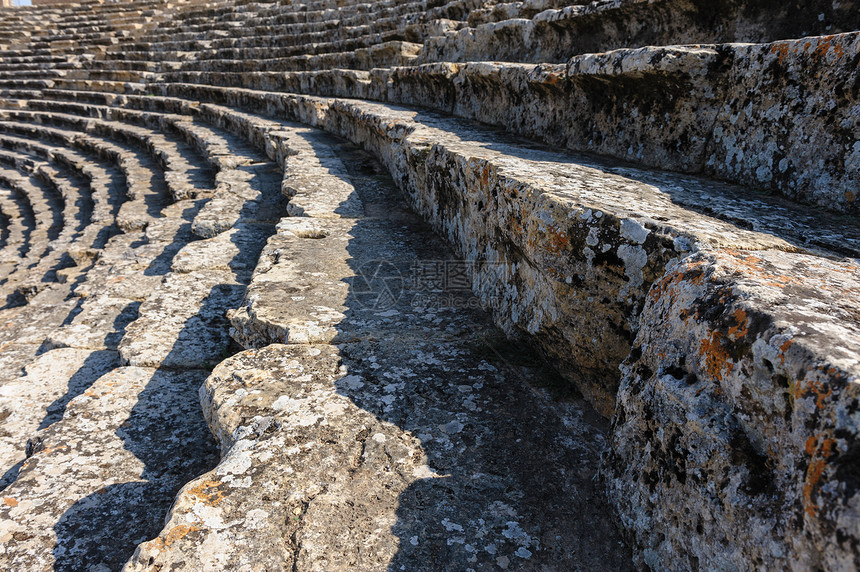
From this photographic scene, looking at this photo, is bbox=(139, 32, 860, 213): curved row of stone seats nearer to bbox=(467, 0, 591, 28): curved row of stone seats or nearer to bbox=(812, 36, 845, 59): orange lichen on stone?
bbox=(812, 36, 845, 59): orange lichen on stone

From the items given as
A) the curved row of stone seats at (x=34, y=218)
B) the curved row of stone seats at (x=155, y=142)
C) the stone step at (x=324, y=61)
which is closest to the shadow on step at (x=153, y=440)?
the curved row of stone seats at (x=155, y=142)

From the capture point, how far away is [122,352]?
2.66 m

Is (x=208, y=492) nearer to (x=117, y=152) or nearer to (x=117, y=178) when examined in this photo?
(x=117, y=178)

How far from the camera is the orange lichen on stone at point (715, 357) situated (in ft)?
3.54

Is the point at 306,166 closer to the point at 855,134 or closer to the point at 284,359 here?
the point at 284,359

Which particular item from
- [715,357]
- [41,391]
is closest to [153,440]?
[41,391]

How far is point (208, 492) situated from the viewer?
1412mm

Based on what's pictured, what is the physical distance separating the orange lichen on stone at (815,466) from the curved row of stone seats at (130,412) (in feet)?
5.76

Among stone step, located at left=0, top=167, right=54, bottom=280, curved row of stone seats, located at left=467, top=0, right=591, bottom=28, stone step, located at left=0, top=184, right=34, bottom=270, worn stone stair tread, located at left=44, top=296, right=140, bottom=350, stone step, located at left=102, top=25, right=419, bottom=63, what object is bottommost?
stone step, located at left=0, top=184, right=34, bottom=270

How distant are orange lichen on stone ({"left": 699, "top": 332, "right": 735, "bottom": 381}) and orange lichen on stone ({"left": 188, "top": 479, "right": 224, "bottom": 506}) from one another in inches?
45.7

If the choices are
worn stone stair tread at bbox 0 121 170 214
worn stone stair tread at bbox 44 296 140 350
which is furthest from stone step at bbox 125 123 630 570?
worn stone stair tread at bbox 0 121 170 214

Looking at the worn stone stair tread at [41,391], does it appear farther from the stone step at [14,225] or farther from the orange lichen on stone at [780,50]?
the stone step at [14,225]

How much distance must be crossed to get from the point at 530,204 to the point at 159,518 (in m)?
1.58

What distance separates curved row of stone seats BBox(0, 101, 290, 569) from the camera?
1795 millimetres
